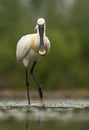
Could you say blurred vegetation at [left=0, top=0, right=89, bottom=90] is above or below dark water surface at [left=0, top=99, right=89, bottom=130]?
below

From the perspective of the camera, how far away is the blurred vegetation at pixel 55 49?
40.1 metres

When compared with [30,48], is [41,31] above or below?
above

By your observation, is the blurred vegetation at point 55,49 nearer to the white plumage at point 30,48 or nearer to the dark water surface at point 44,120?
the white plumage at point 30,48

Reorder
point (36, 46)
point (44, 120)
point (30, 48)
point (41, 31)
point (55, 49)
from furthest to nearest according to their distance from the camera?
point (55, 49) → point (30, 48) → point (36, 46) → point (41, 31) → point (44, 120)

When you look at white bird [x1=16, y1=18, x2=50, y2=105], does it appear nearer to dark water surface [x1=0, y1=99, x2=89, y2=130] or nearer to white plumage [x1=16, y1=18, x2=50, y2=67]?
white plumage [x1=16, y1=18, x2=50, y2=67]

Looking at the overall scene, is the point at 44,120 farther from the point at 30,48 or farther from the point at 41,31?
the point at 30,48

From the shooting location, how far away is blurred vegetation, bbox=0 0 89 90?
131 feet

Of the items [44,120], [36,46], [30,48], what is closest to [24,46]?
[30,48]

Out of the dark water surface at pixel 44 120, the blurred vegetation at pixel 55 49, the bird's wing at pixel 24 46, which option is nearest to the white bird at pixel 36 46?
the bird's wing at pixel 24 46

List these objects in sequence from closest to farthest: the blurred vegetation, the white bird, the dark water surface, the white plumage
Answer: the dark water surface → the white bird → the white plumage → the blurred vegetation

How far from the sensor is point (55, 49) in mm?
42469

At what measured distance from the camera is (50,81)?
1594 inches

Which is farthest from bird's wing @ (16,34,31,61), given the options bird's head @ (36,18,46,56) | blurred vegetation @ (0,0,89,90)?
blurred vegetation @ (0,0,89,90)

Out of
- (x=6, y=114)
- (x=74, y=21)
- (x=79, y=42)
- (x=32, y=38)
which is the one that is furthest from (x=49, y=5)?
(x=6, y=114)
